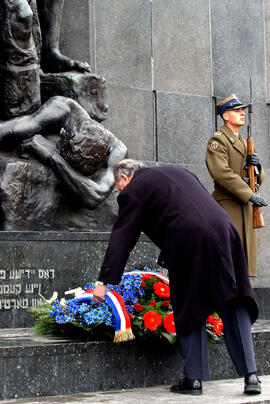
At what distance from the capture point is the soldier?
7840 millimetres

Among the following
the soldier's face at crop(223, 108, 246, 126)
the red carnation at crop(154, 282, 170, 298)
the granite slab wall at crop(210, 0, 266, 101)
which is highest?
the granite slab wall at crop(210, 0, 266, 101)

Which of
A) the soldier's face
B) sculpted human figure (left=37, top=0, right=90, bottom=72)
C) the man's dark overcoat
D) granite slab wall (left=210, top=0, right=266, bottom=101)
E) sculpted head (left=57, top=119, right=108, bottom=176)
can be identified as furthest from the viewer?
granite slab wall (left=210, top=0, right=266, bottom=101)

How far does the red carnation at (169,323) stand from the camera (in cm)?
552

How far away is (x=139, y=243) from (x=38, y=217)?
0.98m

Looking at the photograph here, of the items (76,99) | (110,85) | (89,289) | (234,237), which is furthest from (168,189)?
(110,85)

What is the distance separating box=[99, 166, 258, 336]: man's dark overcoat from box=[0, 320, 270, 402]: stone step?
0.60 meters

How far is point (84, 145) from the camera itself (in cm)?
765

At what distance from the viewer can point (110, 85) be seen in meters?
10.3

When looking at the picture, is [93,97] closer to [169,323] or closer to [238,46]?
[238,46]

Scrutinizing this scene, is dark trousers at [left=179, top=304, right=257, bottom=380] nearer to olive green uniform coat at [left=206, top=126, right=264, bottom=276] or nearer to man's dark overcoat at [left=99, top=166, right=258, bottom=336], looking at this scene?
man's dark overcoat at [left=99, top=166, right=258, bottom=336]

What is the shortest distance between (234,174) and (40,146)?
1.88 m

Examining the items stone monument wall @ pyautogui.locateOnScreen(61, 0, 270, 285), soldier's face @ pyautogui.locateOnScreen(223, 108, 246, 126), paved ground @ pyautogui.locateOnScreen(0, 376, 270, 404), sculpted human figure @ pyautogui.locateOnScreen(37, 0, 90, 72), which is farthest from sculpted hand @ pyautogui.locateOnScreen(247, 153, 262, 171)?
paved ground @ pyautogui.locateOnScreen(0, 376, 270, 404)

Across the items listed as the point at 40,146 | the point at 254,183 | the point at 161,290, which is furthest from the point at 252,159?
the point at 161,290

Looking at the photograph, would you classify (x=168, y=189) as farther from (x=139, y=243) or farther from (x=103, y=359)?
(x=139, y=243)
